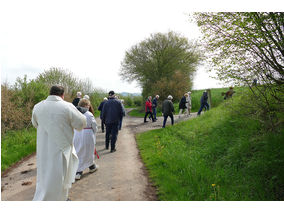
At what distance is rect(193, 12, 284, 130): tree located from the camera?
517 cm

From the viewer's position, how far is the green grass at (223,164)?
413 centimetres

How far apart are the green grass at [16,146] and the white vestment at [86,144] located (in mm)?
2642

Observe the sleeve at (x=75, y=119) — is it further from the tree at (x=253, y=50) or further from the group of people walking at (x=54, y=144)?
the tree at (x=253, y=50)

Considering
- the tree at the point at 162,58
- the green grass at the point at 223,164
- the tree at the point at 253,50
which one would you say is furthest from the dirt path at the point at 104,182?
the tree at the point at 162,58

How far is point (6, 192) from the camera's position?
4117 mm

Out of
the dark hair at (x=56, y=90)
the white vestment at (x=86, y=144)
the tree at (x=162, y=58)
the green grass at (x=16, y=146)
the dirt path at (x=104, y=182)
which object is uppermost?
the tree at (x=162, y=58)

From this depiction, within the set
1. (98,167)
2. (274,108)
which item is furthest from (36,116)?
(274,108)

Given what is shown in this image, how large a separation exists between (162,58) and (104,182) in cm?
2287

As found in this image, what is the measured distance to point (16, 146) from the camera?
7590 millimetres

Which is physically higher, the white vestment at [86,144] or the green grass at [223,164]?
the white vestment at [86,144]

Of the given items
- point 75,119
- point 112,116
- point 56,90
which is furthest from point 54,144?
point 112,116

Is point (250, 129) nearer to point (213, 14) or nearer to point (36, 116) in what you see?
point (213, 14)

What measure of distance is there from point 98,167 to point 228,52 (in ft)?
17.6

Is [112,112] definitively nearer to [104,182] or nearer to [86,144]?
[86,144]
